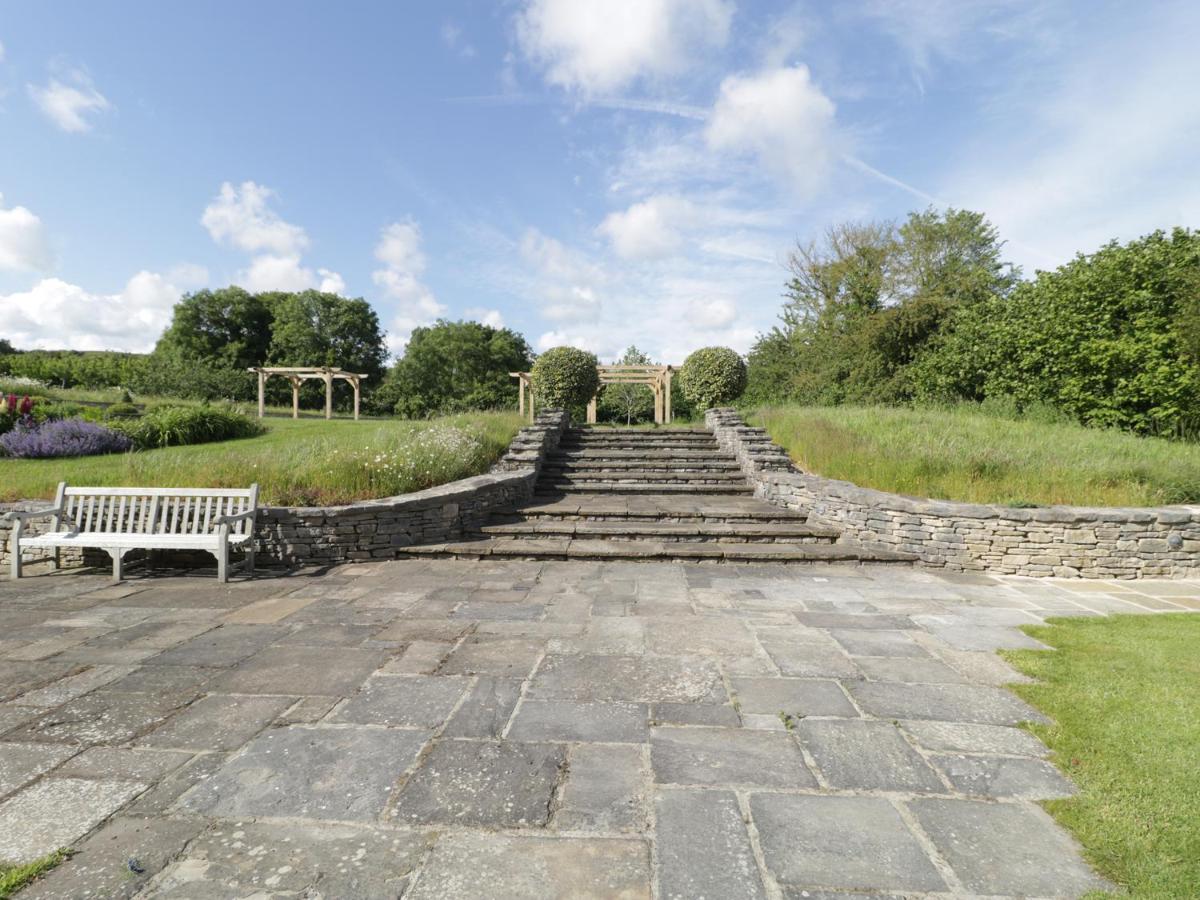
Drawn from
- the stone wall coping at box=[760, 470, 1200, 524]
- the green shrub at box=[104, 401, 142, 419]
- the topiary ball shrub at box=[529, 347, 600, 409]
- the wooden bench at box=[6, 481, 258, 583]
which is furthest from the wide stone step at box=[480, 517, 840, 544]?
the green shrub at box=[104, 401, 142, 419]

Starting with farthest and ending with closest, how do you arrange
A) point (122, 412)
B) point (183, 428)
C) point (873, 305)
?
1. point (873, 305)
2. point (122, 412)
3. point (183, 428)

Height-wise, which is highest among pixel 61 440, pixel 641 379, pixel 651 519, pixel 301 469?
pixel 641 379

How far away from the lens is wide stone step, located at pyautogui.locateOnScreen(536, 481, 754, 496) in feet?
28.5

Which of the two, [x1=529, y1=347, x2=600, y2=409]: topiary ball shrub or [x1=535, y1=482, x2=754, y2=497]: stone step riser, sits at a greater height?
[x1=529, y1=347, x2=600, y2=409]: topiary ball shrub

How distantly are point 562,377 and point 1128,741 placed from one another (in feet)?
36.7

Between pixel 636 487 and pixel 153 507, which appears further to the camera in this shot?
pixel 636 487

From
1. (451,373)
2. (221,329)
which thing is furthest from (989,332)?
(221,329)

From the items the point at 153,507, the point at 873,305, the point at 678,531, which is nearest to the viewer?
the point at 153,507

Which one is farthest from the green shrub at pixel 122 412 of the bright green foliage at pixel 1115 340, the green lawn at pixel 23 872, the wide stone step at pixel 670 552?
the bright green foliage at pixel 1115 340

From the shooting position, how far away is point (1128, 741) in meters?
2.37

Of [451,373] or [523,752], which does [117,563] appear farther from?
[451,373]

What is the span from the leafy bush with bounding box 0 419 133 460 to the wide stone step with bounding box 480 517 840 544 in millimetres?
8077

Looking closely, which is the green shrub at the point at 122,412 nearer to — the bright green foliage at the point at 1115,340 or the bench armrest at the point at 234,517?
the bench armrest at the point at 234,517

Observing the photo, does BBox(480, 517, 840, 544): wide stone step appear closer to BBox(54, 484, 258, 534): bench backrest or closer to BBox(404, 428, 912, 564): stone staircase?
BBox(404, 428, 912, 564): stone staircase
